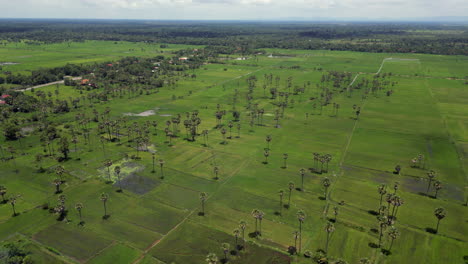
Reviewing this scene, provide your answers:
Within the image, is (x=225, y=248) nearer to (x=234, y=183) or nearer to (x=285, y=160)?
(x=234, y=183)

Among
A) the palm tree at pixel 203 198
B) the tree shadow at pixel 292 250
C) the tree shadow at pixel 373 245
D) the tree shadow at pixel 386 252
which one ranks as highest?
the palm tree at pixel 203 198

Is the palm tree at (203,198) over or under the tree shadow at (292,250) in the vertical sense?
over

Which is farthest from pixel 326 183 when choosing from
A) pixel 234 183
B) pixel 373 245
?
pixel 234 183

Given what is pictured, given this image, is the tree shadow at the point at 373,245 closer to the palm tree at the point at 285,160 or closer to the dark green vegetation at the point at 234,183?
the dark green vegetation at the point at 234,183

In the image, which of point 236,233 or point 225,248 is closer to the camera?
point 225,248

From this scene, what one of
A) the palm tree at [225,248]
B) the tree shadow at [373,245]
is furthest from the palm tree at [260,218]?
the tree shadow at [373,245]

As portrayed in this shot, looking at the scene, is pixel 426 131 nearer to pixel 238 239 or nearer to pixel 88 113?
pixel 238 239

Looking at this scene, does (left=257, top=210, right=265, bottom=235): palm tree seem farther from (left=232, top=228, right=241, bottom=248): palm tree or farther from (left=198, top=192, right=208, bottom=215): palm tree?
(left=198, top=192, right=208, bottom=215): palm tree

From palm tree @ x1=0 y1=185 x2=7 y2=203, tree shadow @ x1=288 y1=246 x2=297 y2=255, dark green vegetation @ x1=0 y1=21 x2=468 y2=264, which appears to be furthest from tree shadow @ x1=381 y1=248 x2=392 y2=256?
palm tree @ x1=0 y1=185 x2=7 y2=203
